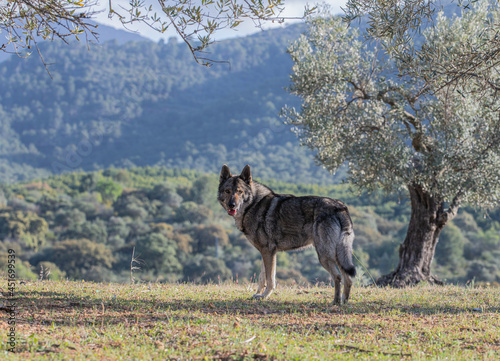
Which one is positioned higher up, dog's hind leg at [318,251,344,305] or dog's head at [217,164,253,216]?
dog's head at [217,164,253,216]

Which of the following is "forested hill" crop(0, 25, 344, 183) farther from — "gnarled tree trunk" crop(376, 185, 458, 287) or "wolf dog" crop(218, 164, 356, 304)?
"wolf dog" crop(218, 164, 356, 304)

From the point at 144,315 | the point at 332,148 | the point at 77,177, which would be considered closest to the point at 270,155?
the point at 77,177

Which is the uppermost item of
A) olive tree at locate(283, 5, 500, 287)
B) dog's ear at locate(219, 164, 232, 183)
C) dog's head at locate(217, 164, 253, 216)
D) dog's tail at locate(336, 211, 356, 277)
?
olive tree at locate(283, 5, 500, 287)

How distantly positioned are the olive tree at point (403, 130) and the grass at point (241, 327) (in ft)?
17.8

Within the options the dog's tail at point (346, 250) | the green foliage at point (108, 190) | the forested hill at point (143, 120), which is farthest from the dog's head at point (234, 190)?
the forested hill at point (143, 120)

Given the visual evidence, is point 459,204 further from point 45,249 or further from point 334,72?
point 45,249

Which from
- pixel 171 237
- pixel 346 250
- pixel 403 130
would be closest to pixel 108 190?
pixel 171 237

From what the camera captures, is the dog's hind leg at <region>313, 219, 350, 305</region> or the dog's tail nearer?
the dog's tail

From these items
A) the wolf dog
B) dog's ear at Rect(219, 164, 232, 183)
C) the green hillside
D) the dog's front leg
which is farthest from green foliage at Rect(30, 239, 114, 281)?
the dog's front leg

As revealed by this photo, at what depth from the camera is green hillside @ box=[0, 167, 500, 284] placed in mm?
67562

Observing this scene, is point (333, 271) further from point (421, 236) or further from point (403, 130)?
point (403, 130)

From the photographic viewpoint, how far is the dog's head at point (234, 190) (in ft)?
31.4

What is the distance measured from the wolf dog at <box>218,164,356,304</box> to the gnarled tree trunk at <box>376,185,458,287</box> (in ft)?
23.6

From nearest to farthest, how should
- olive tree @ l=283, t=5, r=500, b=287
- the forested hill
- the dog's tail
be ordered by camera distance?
1. the dog's tail
2. olive tree @ l=283, t=5, r=500, b=287
3. the forested hill
